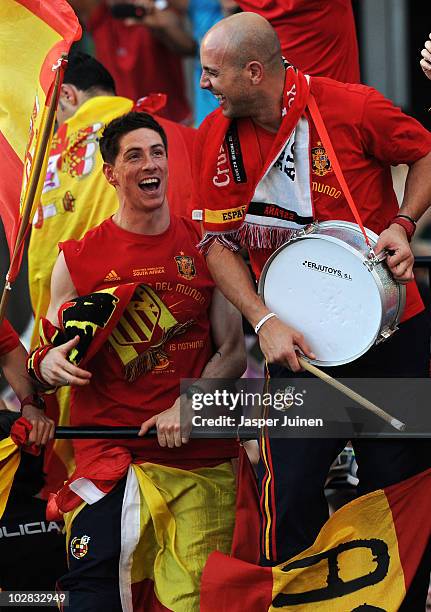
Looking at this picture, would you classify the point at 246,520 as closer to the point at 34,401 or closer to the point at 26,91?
the point at 34,401

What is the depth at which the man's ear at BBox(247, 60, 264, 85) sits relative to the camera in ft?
14.0

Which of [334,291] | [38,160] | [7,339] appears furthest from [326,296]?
[7,339]

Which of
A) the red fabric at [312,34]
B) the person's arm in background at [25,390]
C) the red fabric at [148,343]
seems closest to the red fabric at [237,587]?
the red fabric at [148,343]

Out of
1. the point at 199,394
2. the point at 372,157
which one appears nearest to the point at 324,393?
the point at 199,394

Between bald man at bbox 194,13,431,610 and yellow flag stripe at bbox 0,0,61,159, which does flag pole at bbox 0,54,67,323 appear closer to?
yellow flag stripe at bbox 0,0,61,159

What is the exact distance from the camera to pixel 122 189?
15.9 feet

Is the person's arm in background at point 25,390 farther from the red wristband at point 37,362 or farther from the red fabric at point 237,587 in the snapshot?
the red fabric at point 237,587

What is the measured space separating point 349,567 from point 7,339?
1539mm

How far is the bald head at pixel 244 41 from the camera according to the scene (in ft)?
14.0

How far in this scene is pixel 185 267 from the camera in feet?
15.5

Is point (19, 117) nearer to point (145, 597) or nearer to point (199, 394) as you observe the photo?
point (199, 394)

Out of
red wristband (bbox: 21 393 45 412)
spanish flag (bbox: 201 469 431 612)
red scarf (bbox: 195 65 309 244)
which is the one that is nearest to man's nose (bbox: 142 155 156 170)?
red scarf (bbox: 195 65 309 244)

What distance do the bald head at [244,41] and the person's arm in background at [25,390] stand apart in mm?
1360

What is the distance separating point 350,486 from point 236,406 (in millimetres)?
692
